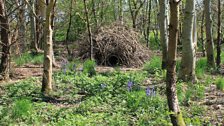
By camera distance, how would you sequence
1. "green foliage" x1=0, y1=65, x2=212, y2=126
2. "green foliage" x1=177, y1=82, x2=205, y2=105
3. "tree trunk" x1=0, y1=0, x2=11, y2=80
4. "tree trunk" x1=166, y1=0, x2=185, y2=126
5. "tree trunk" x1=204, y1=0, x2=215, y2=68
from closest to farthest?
"tree trunk" x1=166, y1=0, x2=185, y2=126
"green foliage" x1=0, y1=65, x2=212, y2=126
"green foliage" x1=177, y1=82, x2=205, y2=105
"tree trunk" x1=0, y1=0, x2=11, y2=80
"tree trunk" x1=204, y1=0, x2=215, y2=68

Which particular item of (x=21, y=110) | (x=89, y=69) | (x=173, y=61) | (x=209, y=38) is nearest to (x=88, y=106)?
(x=21, y=110)

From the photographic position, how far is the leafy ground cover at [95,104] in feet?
17.0

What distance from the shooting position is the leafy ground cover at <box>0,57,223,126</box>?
519cm

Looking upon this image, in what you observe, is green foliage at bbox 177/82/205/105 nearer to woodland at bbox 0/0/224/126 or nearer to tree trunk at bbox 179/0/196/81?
woodland at bbox 0/0/224/126

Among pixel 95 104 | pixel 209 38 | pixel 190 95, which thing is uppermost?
pixel 209 38

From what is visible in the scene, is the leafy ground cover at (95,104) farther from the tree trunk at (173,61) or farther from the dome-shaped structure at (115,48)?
the dome-shaped structure at (115,48)

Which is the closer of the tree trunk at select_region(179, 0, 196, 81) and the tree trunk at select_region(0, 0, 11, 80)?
the tree trunk at select_region(179, 0, 196, 81)

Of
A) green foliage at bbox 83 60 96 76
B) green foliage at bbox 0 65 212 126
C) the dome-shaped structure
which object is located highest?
the dome-shaped structure

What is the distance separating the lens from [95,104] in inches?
244

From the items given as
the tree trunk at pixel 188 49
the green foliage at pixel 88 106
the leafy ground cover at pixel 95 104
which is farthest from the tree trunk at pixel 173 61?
the tree trunk at pixel 188 49

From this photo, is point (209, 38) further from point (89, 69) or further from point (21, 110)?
point (21, 110)

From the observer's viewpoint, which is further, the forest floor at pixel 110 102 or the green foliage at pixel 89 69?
the green foliage at pixel 89 69

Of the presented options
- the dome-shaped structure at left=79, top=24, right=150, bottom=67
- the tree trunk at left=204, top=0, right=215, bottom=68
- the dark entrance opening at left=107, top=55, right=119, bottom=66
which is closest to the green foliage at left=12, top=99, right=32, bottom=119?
the tree trunk at left=204, top=0, right=215, bottom=68

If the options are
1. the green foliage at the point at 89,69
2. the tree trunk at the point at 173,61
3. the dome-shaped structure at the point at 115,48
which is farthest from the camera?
the dome-shaped structure at the point at 115,48
